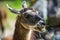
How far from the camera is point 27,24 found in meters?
0.78

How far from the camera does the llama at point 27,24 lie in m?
0.76

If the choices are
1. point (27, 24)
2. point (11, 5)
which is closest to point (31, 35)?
point (27, 24)

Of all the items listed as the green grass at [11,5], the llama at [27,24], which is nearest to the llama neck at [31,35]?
the llama at [27,24]

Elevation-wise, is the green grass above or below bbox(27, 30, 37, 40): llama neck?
above

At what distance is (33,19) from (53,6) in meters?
0.23

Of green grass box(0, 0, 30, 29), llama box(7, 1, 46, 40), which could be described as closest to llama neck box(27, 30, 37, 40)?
llama box(7, 1, 46, 40)

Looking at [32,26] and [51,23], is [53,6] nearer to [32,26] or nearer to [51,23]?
[51,23]

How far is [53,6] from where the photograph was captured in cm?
94

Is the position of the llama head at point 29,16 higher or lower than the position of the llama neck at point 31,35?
higher

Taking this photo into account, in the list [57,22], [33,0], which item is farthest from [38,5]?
[57,22]

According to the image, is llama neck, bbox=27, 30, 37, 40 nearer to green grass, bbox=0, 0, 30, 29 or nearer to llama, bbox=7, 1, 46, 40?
llama, bbox=7, 1, 46, 40

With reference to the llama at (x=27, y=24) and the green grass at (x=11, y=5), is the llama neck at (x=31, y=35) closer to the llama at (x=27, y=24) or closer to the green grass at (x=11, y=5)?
the llama at (x=27, y=24)

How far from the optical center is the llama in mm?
756

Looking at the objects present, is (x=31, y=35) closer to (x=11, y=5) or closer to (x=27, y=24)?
(x=27, y=24)
